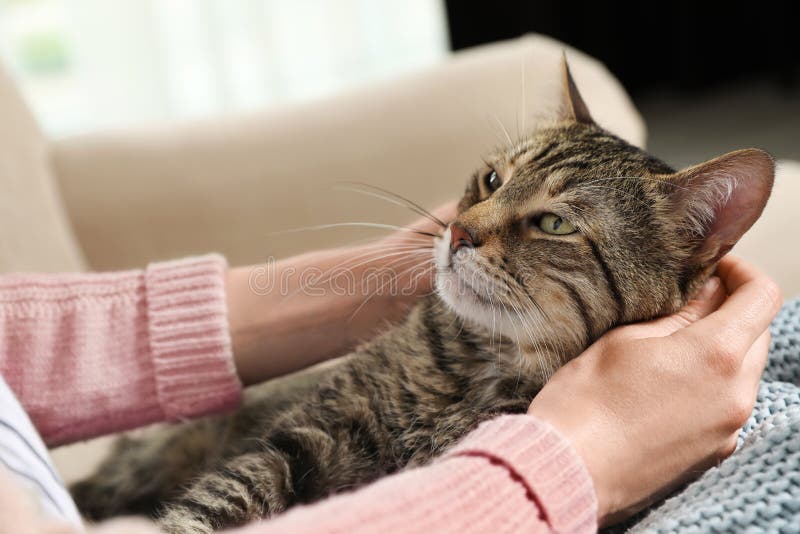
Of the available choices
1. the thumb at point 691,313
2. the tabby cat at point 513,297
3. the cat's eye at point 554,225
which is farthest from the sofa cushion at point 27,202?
the thumb at point 691,313

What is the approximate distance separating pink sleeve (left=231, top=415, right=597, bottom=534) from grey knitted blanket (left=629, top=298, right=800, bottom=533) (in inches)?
3.4

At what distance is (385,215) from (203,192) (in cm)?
36

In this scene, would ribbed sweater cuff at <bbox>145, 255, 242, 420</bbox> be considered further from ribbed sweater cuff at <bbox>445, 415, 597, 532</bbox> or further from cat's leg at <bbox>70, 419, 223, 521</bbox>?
ribbed sweater cuff at <bbox>445, 415, 597, 532</bbox>

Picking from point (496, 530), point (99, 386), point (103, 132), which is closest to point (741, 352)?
point (496, 530)

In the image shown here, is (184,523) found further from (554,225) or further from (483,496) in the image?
(554,225)

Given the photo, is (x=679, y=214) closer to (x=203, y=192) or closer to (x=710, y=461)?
(x=710, y=461)

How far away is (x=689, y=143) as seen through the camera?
316 cm

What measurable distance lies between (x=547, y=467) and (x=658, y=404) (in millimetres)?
137

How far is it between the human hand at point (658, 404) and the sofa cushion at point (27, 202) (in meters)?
0.91

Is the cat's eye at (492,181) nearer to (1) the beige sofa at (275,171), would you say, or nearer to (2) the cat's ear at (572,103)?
(2) the cat's ear at (572,103)

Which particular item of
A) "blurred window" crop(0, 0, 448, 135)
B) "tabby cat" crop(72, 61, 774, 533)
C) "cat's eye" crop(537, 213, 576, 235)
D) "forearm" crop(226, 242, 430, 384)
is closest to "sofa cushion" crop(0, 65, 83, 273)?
"forearm" crop(226, 242, 430, 384)

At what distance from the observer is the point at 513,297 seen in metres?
0.81

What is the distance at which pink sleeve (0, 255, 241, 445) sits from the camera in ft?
3.14

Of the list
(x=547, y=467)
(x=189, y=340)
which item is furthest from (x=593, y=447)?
(x=189, y=340)
